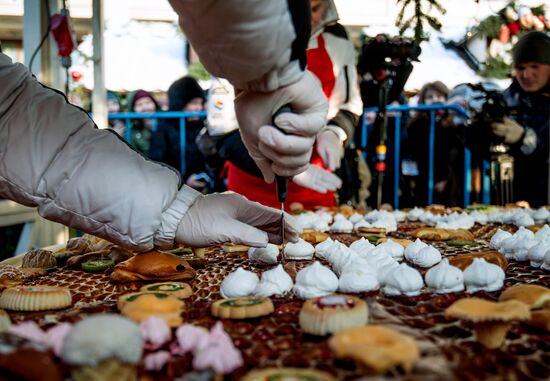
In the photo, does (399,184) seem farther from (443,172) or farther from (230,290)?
(230,290)

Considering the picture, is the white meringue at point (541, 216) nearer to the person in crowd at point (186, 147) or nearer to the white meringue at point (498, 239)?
the white meringue at point (498, 239)

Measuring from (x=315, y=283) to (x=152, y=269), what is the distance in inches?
14.7

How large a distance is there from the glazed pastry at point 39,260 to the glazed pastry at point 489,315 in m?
1.03

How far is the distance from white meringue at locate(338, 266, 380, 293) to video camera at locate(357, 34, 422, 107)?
2.07m

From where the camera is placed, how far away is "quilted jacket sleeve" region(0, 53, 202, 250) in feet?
3.69

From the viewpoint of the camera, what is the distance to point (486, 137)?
3232 millimetres

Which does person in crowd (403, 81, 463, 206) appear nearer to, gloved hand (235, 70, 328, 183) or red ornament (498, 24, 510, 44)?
red ornament (498, 24, 510, 44)

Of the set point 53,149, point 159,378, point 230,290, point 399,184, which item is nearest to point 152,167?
point 53,149

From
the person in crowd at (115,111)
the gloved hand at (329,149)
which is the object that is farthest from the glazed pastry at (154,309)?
the person in crowd at (115,111)

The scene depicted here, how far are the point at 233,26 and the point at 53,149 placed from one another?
0.47m

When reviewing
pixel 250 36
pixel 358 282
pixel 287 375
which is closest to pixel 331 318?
pixel 287 375

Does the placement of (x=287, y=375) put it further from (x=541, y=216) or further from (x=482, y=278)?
(x=541, y=216)

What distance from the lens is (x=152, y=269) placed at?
115 cm

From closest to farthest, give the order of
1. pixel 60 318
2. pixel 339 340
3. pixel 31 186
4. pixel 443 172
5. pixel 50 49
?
pixel 339 340, pixel 60 318, pixel 31 186, pixel 50 49, pixel 443 172
